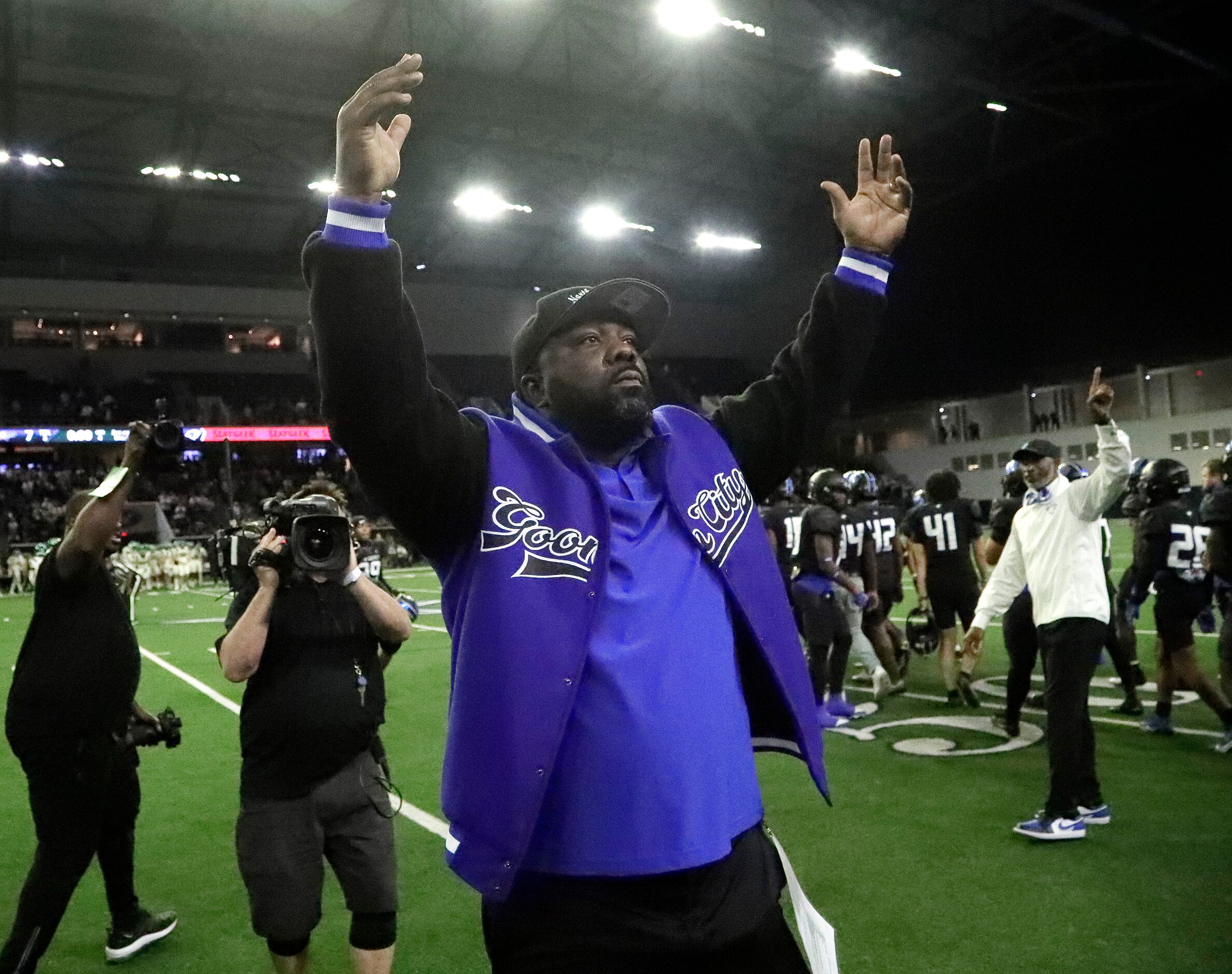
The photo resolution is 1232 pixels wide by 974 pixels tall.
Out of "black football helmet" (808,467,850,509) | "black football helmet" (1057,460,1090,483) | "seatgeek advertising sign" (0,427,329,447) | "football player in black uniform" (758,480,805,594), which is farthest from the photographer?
"seatgeek advertising sign" (0,427,329,447)

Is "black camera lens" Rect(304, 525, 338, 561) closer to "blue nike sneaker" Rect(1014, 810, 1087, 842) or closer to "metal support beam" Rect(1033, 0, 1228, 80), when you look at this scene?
"blue nike sneaker" Rect(1014, 810, 1087, 842)

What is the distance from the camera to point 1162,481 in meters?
7.56

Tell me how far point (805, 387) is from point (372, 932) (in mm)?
2215

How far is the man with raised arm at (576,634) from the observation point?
1.63m

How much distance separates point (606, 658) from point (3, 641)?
1762 cm

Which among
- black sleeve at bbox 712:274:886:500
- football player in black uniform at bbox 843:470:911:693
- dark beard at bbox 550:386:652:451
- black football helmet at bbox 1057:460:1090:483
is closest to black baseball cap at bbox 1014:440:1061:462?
black football helmet at bbox 1057:460:1090:483

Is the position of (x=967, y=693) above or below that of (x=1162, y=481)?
below

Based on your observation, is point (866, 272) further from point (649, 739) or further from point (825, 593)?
point (825, 593)

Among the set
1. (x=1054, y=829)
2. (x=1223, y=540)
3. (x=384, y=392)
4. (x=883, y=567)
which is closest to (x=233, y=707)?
(x=883, y=567)

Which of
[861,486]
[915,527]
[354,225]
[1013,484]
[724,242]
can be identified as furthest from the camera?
[724,242]

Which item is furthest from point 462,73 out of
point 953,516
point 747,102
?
point 953,516

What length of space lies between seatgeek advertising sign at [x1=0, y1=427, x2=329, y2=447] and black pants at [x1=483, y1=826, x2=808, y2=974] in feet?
114

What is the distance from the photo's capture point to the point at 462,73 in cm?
2180

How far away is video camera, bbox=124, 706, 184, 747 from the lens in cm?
447
